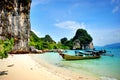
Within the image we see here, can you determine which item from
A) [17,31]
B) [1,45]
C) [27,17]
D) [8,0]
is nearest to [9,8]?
[8,0]

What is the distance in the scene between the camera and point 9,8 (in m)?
49.8

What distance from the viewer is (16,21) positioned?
173 feet

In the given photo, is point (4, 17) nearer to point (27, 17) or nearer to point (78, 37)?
point (27, 17)

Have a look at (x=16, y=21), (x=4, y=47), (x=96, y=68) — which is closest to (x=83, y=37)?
(x=16, y=21)

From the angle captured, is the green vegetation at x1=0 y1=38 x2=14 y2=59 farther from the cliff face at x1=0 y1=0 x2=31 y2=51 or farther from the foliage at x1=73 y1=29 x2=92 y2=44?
the foliage at x1=73 y1=29 x2=92 y2=44

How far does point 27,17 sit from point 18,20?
7621 mm

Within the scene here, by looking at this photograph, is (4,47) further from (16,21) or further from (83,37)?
(83,37)

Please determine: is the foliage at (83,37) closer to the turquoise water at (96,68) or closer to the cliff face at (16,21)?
the cliff face at (16,21)

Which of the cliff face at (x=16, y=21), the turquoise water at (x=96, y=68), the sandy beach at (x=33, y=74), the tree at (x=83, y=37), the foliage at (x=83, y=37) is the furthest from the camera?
the foliage at (x=83, y=37)

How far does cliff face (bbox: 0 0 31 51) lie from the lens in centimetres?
4642

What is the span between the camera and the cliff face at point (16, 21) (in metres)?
46.4

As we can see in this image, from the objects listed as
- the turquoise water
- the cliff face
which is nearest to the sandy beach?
the turquoise water

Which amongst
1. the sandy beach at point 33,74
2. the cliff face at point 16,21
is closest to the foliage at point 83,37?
the cliff face at point 16,21

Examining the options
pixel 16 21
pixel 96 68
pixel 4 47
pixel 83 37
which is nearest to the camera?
pixel 4 47
